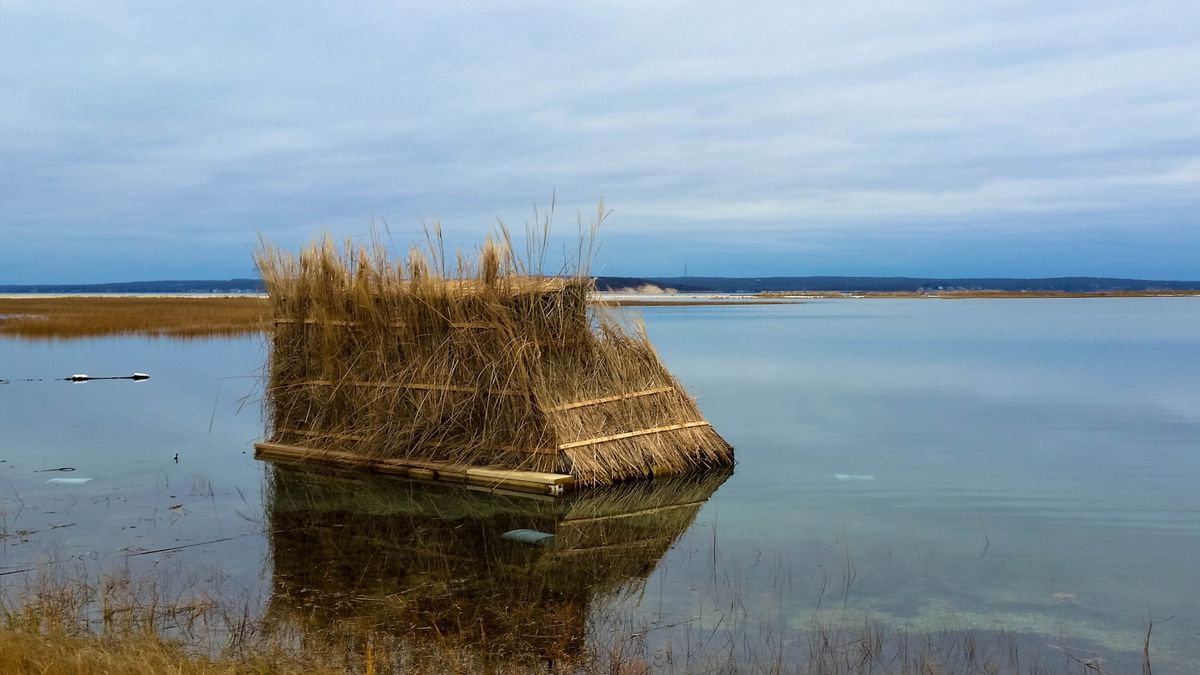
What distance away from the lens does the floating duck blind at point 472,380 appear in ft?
35.1

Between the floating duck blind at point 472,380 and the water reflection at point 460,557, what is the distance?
43cm

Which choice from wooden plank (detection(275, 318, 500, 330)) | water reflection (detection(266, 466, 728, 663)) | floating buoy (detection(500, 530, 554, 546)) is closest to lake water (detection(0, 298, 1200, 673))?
water reflection (detection(266, 466, 728, 663))

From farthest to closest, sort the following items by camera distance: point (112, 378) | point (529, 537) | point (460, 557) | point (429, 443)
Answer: point (112, 378) → point (429, 443) → point (529, 537) → point (460, 557)

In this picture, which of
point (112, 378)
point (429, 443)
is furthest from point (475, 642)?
point (112, 378)

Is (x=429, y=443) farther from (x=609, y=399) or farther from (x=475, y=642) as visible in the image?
(x=475, y=642)

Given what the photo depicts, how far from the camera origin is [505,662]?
5.71 metres

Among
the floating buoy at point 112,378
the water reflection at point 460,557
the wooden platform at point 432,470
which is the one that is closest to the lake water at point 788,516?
the water reflection at point 460,557

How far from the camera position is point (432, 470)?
11.1 m

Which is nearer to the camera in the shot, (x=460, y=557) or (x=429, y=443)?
(x=460, y=557)

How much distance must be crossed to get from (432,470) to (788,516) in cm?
404

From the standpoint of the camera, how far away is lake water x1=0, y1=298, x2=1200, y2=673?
6.99 metres

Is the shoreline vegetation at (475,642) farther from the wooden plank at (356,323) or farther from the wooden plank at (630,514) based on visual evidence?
the wooden plank at (356,323)

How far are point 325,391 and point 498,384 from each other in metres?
2.81

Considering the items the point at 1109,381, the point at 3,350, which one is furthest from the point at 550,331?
the point at 3,350
